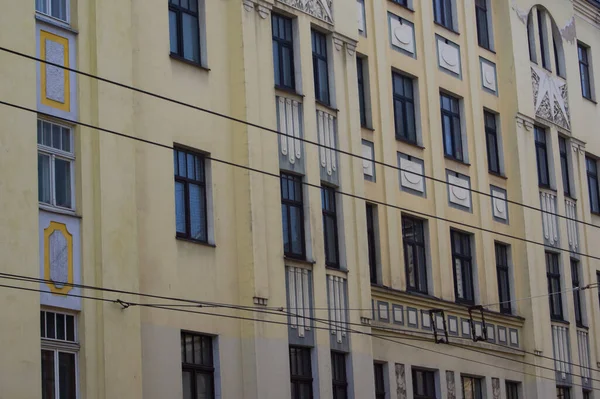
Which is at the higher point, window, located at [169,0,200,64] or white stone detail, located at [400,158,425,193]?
window, located at [169,0,200,64]

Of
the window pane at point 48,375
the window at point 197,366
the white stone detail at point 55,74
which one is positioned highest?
the white stone detail at point 55,74

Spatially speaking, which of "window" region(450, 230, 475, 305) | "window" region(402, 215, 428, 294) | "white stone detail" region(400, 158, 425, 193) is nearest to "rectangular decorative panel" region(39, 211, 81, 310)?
"window" region(402, 215, 428, 294)

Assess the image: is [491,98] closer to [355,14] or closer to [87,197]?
[355,14]

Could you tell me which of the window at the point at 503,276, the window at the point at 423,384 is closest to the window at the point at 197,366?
the window at the point at 423,384

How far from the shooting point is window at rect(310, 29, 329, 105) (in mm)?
30656

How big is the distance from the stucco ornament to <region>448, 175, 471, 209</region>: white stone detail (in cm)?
612

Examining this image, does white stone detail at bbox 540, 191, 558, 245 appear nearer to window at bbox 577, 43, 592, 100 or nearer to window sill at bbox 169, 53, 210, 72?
window at bbox 577, 43, 592, 100

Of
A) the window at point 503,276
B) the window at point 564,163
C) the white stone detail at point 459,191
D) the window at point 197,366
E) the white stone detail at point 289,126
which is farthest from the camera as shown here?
the window at point 564,163

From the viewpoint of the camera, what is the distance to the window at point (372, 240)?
1262 inches

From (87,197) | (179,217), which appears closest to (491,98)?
(179,217)

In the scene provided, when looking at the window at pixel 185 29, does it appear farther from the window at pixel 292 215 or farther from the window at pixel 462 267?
the window at pixel 462 267

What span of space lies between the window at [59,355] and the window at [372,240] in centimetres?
983

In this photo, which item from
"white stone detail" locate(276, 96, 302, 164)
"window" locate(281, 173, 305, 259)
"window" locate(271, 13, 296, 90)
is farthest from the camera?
"window" locate(271, 13, 296, 90)

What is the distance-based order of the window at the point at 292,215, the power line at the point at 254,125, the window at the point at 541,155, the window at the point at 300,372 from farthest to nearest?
1. the window at the point at 541,155
2. the window at the point at 292,215
3. the window at the point at 300,372
4. the power line at the point at 254,125
